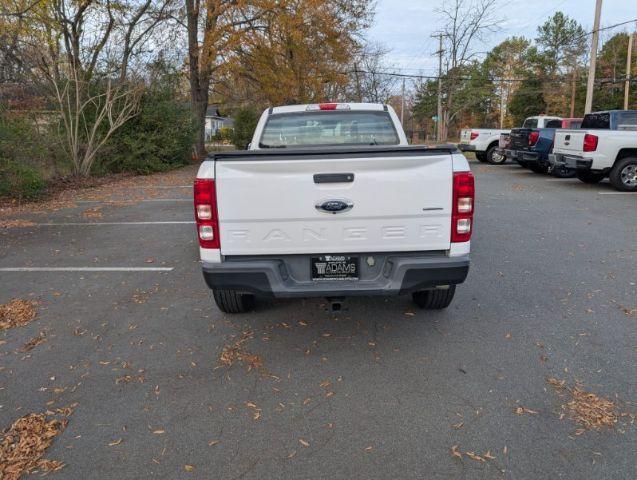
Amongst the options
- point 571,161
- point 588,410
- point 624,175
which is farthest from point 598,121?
Result: point 588,410

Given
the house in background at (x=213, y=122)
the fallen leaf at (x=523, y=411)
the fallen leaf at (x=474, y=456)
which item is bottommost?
the fallen leaf at (x=523, y=411)

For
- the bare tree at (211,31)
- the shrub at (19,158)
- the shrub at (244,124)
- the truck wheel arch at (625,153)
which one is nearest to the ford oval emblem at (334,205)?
the shrub at (19,158)

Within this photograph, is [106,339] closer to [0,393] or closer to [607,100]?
[0,393]

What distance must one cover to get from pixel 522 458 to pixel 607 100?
5726 centimetres

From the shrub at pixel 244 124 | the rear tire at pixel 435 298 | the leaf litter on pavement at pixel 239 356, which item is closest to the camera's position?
the leaf litter on pavement at pixel 239 356

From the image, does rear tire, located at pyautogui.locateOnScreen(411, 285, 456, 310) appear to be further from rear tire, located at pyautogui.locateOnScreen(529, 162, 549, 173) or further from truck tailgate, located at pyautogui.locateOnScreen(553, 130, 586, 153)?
rear tire, located at pyautogui.locateOnScreen(529, 162, 549, 173)

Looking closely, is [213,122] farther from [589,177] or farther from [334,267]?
[334,267]

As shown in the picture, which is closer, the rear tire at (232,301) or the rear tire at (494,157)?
the rear tire at (232,301)

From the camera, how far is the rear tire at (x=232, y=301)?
4.38m

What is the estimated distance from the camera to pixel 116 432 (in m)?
2.85

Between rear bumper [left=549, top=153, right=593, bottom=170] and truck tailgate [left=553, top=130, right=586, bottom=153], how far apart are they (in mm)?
154

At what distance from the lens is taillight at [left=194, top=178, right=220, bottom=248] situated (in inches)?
133

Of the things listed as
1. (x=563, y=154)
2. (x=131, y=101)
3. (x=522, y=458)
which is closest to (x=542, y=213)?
(x=563, y=154)

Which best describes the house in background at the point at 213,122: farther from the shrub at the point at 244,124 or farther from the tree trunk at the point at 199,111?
the tree trunk at the point at 199,111
